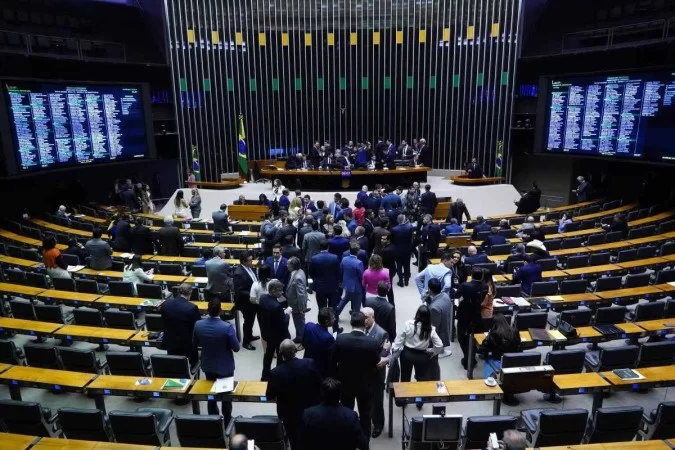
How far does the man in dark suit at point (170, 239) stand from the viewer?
29.6 feet

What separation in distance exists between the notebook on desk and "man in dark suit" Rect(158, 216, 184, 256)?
6948 mm

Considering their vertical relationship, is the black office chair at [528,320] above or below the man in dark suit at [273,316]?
below

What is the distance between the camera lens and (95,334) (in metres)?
6.05

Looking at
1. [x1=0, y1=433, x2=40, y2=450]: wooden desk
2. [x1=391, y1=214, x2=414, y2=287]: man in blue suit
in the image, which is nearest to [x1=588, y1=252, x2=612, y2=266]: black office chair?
[x1=391, y1=214, x2=414, y2=287]: man in blue suit

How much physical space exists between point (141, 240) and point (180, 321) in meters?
4.60

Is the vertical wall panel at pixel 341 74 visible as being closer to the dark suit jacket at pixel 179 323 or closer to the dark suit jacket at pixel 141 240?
the dark suit jacket at pixel 141 240

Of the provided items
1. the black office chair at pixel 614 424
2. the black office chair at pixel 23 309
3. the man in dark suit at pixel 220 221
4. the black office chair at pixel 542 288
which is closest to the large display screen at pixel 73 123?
the man in dark suit at pixel 220 221

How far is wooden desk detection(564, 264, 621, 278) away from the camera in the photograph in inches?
324

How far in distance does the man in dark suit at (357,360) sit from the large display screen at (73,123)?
1159 cm

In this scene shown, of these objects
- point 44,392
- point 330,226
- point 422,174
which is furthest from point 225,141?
point 44,392

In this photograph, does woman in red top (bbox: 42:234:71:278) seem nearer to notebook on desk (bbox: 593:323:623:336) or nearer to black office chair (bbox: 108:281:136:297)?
black office chair (bbox: 108:281:136:297)

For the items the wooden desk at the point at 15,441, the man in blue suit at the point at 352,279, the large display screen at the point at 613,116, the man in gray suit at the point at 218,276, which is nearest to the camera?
the wooden desk at the point at 15,441

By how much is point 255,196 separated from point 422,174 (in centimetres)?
583

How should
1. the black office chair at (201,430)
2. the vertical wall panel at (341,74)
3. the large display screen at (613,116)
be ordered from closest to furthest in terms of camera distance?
the black office chair at (201,430) < the large display screen at (613,116) < the vertical wall panel at (341,74)
